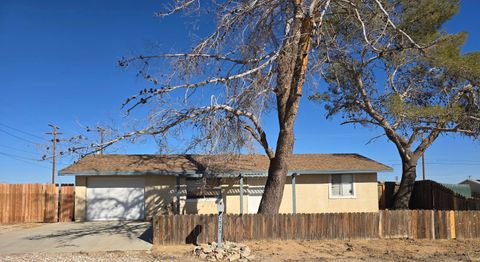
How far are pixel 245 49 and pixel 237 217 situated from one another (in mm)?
5064

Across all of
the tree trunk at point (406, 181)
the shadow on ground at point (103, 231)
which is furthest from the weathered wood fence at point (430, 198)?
the shadow on ground at point (103, 231)

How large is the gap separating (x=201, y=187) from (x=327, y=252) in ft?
31.9

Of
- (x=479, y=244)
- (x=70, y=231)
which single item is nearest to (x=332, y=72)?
(x=479, y=244)

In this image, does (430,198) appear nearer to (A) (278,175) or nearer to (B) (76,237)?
(A) (278,175)

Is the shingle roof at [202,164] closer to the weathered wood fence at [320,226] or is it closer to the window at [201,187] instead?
the window at [201,187]

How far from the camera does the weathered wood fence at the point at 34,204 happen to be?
21.9m

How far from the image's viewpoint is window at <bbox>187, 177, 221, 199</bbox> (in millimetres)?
21641

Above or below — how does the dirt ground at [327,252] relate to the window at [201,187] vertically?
below

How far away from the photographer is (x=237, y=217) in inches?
551

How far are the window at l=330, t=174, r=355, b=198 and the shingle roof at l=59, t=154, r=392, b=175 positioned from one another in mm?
590

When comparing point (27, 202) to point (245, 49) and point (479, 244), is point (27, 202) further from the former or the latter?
point (479, 244)

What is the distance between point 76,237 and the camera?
15.7 m

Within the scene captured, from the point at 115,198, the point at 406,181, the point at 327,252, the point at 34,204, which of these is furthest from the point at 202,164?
the point at 406,181

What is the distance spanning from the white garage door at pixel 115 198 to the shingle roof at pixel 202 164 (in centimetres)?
73
